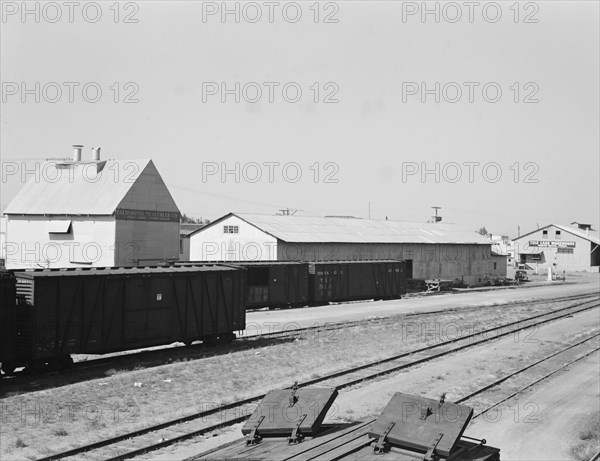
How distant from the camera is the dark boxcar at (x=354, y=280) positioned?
4062cm

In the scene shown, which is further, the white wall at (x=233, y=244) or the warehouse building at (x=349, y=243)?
the warehouse building at (x=349, y=243)

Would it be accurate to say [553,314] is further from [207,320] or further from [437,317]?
[207,320]

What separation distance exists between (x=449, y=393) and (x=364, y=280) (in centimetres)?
2710

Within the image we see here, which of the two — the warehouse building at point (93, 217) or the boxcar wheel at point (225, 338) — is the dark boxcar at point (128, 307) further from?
the warehouse building at point (93, 217)

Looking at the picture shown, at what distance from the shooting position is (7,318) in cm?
1620

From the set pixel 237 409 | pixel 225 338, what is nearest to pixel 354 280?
pixel 225 338

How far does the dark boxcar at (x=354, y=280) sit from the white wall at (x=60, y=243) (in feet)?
48.8

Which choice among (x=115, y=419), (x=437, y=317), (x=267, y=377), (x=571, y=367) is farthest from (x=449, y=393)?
(x=437, y=317)

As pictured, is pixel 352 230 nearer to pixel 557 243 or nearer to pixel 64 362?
pixel 64 362

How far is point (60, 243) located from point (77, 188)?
5103 millimetres

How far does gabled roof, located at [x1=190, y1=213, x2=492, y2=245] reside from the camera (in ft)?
163

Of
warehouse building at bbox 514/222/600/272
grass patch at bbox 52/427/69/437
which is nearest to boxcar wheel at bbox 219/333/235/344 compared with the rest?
grass patch at bbox 52/427/69/437

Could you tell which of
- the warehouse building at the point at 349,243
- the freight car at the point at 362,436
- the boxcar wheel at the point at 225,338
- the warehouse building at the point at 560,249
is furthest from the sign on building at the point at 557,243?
the freight car at the point at 362,436

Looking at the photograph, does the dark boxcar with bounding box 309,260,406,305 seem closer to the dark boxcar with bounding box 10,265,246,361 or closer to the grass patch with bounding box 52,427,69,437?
the dark boxcar with bounding box 10,265,246,361
